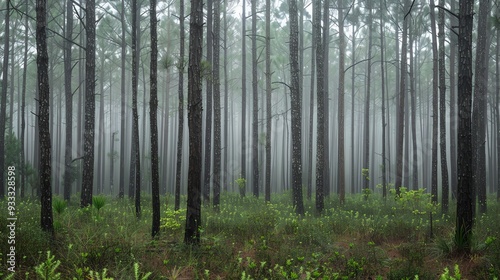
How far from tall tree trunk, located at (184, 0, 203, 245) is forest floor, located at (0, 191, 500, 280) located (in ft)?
1.45

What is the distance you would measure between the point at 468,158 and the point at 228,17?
2015 centimetres

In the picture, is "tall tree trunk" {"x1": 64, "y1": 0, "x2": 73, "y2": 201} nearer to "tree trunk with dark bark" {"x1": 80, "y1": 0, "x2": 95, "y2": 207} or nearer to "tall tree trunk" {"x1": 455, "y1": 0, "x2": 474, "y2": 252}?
"tree trunk with dark bark" {"x1": 80, "y1": 0, "x2": 95, "y2": 207}

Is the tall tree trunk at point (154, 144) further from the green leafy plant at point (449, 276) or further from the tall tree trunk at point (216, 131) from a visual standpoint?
the green leafy plant at point (449, 276)

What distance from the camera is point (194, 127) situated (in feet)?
22.5

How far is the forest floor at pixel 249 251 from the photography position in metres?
5.29

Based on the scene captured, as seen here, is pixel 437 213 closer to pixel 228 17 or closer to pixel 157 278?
pixel 157 278

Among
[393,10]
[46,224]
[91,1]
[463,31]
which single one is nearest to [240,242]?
[46,224]

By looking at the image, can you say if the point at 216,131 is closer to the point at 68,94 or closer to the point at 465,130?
the point at 68,94

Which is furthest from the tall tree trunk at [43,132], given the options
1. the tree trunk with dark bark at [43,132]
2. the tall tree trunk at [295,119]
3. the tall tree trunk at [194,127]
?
the tall tree trunk at [295,119]

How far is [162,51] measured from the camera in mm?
23484

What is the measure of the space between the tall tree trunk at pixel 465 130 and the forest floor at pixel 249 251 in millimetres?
607

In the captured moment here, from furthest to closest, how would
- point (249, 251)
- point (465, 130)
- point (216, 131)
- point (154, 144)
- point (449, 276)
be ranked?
point (216, 131), point (154, 144), point (249, 251), point (465, 130), point (449, 276)

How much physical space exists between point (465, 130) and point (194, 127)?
17.6 feet

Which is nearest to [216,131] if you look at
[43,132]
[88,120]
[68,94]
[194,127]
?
[88,120]
